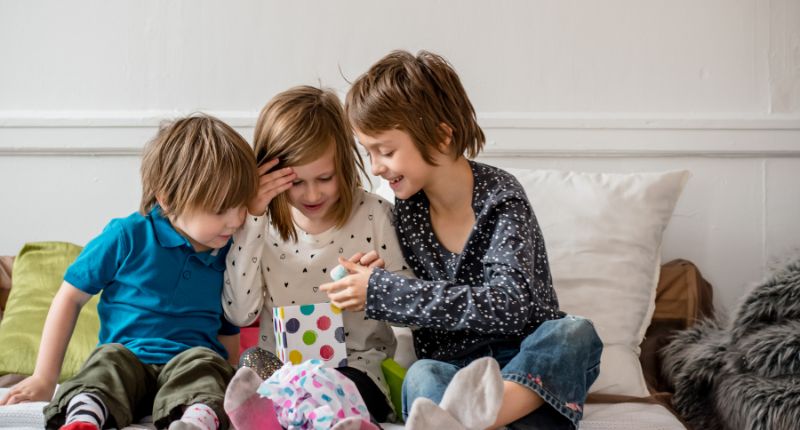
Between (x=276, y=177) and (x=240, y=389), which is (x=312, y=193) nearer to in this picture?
(x=276, y=177)

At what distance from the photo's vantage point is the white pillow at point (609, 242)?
1.78 meters

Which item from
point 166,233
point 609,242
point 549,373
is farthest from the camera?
point 609,242

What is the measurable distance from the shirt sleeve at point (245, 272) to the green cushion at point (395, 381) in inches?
10.3

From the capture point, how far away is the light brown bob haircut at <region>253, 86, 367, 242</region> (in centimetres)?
160

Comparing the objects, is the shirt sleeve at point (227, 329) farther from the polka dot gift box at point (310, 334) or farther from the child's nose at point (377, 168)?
the child's nose at point (377, 168)

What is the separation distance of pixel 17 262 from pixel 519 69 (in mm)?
1196

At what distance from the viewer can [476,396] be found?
1.26m

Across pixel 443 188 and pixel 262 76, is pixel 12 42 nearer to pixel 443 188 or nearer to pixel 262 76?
pixel 262 76

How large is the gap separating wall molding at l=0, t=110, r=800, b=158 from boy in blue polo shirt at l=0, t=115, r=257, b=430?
540mm

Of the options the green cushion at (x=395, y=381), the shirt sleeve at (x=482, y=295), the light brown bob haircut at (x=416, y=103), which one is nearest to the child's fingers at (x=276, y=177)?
the light brown bob haircut at (x=416, y=103)

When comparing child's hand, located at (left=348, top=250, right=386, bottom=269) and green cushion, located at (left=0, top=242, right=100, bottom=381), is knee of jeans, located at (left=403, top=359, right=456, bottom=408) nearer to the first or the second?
child's hand, located at (left=348, top=250, right=386, bottom=269)

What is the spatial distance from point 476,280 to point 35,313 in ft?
3.00

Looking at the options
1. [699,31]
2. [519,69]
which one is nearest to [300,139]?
[519,69]

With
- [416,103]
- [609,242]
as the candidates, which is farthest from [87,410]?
[609,242]
